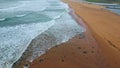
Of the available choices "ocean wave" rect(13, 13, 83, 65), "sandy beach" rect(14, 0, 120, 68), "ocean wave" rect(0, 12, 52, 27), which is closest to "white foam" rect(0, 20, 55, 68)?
"ocean wave" rect(13, 13, 83, 65)

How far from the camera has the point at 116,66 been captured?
11.7 m

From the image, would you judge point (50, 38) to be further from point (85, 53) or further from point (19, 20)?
point (19, 20)

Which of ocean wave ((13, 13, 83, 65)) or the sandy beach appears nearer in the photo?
the sandy beach

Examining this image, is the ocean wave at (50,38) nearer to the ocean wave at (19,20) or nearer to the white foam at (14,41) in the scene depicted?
the white foam at (14,41)

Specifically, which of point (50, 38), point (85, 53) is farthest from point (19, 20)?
point (85, 53)

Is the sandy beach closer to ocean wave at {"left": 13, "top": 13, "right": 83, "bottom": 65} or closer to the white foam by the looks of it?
ocean wave at {"left": 13, "top": 13, "right": 83, "bottom": 65}

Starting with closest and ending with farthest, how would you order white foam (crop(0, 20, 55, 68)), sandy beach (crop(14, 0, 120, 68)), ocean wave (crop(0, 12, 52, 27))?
1. sandy beach (crop(14, 0, 120, 68))
2. white foam (crop(0, 20, 55, 68))
3. ocean wave (crop(0, 12, 52, 27))

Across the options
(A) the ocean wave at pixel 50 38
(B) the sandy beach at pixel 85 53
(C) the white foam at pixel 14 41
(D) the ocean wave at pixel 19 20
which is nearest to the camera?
(B) the sandy beach at pixel 85 53

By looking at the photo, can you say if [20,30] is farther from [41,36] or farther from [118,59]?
[118,59]

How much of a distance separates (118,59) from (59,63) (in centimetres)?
314

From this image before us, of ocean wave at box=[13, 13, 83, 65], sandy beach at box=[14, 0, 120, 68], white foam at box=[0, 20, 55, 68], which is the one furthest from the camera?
ocean wave at box=[13, 13, 83, 65]

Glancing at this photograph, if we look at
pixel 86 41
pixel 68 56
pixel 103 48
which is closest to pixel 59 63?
pixel 68 56

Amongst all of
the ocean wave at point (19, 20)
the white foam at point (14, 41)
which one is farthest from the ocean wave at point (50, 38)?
the ocean wave at point (19, 20)

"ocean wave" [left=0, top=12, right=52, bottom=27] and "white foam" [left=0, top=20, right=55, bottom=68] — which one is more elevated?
"white foam" [left=0, top=20, right=55, bottom=68]
